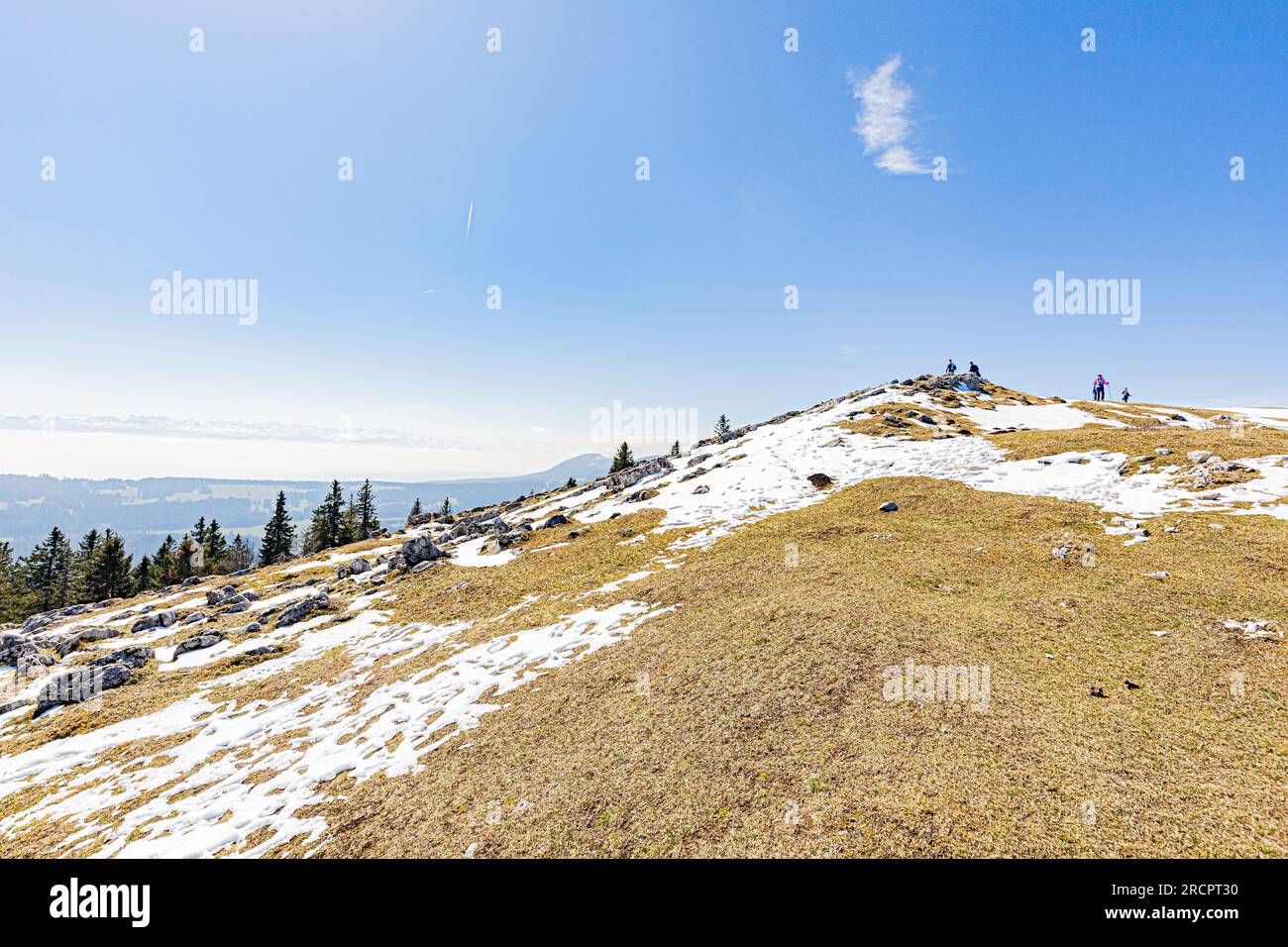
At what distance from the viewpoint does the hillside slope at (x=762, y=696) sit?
31.0 ft

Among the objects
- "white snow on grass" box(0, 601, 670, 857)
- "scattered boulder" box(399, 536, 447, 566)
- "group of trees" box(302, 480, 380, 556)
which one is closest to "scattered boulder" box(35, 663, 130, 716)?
"white snow on grass" box(0, 601, 670, 857)

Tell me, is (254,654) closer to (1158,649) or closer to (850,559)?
(850,559)

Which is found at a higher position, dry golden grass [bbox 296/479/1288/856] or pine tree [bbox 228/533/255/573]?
dry golden grass [bbox 296/479/1288/856]

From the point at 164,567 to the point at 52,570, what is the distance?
25.1 meters

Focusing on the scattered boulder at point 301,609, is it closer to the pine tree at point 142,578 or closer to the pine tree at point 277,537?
the pine tree at point 277,537

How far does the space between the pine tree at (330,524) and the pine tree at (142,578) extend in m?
24.3

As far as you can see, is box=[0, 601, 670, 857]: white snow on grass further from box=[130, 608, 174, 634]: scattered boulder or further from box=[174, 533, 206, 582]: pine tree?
box=[174, 533, 206, 582]: pine tree

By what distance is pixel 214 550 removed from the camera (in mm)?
97938

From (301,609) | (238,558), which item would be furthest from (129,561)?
(301,609)

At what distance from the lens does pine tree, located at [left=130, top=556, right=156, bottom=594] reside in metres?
89.1

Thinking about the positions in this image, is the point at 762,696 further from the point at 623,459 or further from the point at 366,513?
the point at 366,513

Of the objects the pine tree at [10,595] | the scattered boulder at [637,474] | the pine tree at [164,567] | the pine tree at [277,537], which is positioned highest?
the scattered boulder at [637,474]

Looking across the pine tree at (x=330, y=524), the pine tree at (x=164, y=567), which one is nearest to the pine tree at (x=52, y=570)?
the pine tree at (x=164, y=567)

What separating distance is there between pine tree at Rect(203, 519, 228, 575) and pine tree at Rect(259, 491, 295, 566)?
22.7 feet
